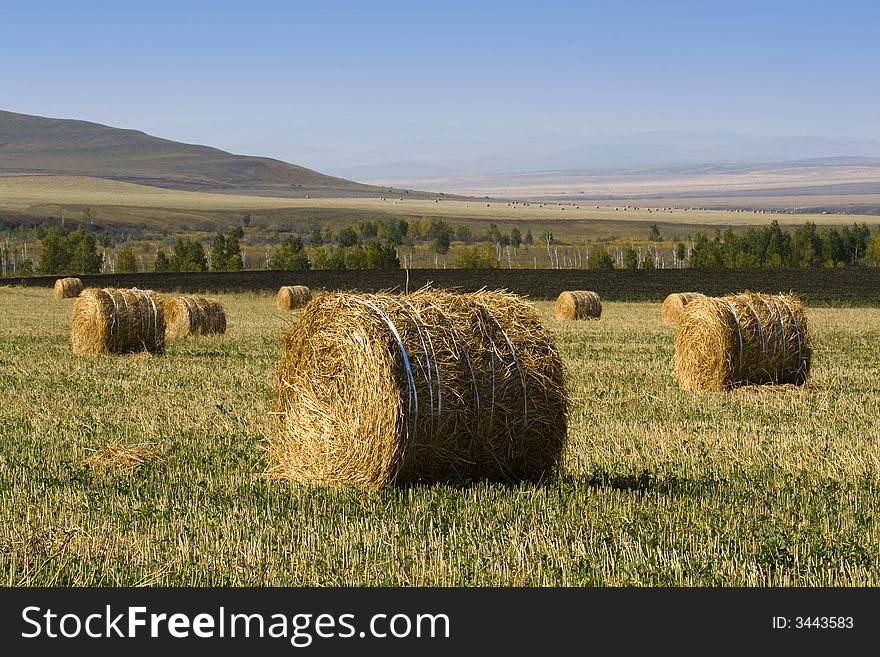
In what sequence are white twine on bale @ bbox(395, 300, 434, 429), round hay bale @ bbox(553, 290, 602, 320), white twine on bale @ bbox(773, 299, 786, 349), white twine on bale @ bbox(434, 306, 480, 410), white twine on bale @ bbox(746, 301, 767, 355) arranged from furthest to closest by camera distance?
round hay bale @ bbox(553, 290, 602, 320) < white twine on bale @ bbox(773, 299, 786, 349) < white twine on bale @ bbox(746, 301, 767, 355) < white twine on bale @ bbox(434, 306, 480, 410) < white twine on bale @ bbox(395, 300, 434, 429)

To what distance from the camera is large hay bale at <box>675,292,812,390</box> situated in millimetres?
18516

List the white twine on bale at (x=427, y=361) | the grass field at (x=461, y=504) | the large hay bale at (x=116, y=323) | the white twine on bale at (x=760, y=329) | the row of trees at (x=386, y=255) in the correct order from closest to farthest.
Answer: the grass field at (x=461, y=504) < the white twine on bale at (x=427, y=361) < the white twine on bale at (x=760, y=329) < the large hay bale at (x=116, y=323) < the row of trees at (x=386, y=255)

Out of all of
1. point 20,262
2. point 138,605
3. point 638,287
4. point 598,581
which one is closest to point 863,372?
point 598,581

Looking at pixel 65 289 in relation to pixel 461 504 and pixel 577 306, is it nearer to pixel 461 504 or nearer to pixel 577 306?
pixel 577 306

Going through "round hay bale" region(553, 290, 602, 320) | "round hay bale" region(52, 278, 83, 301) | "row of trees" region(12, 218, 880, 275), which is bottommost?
"row of trees" region(12, 218, 880, 275)

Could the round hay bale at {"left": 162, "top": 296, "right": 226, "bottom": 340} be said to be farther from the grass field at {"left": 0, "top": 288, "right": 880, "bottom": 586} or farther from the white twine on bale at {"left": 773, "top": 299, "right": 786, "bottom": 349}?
the white twine on bale at {"left": 773, "top": 299, "right": 786, "bottom": 349}

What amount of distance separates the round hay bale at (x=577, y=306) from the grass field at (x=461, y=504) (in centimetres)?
1978

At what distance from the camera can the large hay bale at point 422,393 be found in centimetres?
1030

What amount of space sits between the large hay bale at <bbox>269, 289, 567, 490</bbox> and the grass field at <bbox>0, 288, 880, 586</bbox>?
283 millimetres

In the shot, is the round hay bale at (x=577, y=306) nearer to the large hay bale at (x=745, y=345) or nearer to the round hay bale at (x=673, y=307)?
the round hay bale at (x=673, y=307)

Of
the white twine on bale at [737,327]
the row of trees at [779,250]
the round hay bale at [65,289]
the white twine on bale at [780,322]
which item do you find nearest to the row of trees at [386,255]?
the row of trees at [779,250]

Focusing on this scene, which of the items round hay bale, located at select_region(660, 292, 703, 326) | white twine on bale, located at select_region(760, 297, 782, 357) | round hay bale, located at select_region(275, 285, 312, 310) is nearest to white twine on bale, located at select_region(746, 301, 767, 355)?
white twine on bale, located at select_region(760, 297, 782, 357)

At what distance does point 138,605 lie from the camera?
6.57 metres

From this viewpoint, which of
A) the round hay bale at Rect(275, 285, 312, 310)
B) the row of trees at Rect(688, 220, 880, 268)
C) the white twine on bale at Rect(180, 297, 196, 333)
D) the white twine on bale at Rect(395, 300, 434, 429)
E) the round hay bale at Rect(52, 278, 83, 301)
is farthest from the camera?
the row of trees at Rect(688, 220, 880, 268)
